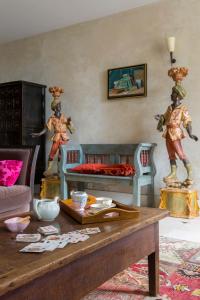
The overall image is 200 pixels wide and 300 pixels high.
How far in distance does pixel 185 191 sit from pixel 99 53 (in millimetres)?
2244

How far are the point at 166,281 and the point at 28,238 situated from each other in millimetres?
→ 916

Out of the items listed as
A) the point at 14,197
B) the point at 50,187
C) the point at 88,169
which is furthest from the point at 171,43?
the point at 14,197

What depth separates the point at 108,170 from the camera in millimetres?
3561

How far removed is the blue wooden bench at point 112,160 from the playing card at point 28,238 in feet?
7.41

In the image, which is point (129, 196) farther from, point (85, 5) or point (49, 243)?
point (49, 243)

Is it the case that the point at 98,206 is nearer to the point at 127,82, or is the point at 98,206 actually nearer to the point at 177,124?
the point at 177,124

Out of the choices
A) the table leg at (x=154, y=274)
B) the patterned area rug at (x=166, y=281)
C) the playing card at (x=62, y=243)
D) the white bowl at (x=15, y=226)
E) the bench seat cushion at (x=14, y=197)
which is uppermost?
the white bowl at (x=15, y=226)

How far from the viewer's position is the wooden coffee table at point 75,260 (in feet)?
2.83

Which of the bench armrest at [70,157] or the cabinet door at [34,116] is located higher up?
the cabinet door at [34,116]

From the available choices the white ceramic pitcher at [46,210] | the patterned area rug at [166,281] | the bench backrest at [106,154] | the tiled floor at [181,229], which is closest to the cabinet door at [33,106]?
the bench backrest at [106,154]

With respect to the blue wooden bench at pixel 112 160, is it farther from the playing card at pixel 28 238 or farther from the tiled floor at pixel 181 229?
the playing card at pixel 28 238

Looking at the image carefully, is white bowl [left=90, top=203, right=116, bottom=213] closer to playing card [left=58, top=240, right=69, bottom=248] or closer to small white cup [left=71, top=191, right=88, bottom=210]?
small white cup [left=71, top=191, right=88, bottom=210]

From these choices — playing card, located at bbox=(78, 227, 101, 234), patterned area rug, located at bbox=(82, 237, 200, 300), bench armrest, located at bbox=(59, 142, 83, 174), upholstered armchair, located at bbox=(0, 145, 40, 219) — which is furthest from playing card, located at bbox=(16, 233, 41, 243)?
bench armrest, located at bbox=(59, 142, 83, 174)

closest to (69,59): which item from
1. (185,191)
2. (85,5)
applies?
(85,5)
